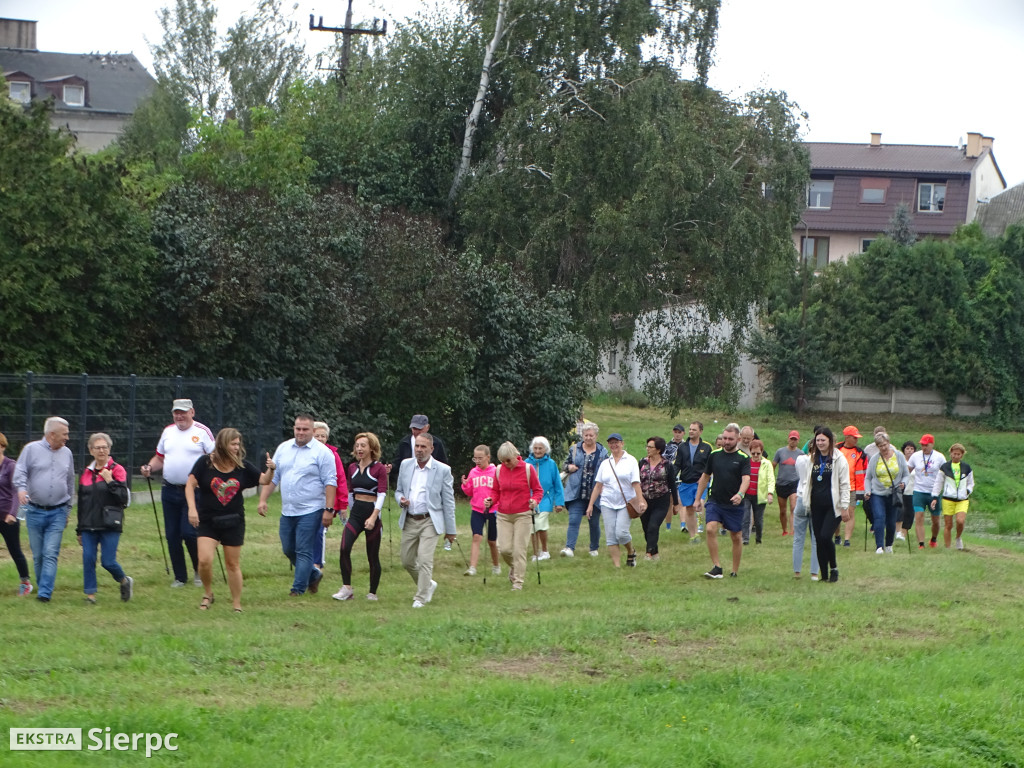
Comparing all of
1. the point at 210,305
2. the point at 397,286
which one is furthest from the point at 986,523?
the point at 210,305

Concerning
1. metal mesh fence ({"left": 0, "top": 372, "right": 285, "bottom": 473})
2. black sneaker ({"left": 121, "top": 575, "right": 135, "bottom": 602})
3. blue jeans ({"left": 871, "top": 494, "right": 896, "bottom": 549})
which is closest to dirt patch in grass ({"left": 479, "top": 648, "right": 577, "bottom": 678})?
black sneaker ({"left": 121, "top": 575, "right": 135, "bottom": 602})

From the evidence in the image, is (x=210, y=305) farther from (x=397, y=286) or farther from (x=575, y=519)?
(x=575, y=519)

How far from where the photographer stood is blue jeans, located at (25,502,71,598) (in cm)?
1184

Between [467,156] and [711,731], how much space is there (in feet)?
93.1

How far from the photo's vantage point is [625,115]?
32.4 m


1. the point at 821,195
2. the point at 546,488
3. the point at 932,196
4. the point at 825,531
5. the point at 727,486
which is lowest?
the point at 825,531

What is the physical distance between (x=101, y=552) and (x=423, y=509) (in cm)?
312

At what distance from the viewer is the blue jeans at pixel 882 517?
18859 mm

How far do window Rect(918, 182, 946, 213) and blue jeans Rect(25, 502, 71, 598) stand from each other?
6210 cm

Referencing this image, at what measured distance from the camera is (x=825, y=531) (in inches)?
586

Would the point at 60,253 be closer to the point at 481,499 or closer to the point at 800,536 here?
the point at 481,499

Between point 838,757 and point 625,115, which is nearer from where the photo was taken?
point 838,757

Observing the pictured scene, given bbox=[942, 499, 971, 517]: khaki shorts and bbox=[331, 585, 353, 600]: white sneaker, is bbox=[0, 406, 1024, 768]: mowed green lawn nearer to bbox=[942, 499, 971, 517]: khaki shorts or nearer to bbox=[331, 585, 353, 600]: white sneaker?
bbox=[331, 585, 353, 600]: white sneaker

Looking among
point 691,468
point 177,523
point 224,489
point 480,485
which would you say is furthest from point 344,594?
point 691,468
